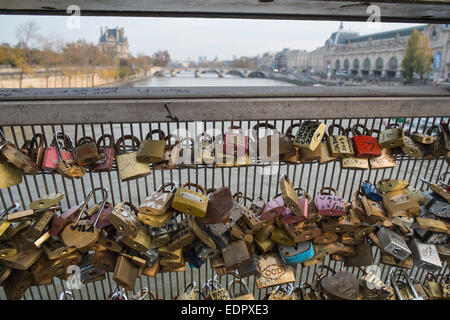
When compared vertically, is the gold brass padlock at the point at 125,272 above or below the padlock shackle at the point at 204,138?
below

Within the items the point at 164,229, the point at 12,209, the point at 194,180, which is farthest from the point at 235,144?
the point at 194,180

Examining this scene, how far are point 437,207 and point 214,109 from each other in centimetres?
201

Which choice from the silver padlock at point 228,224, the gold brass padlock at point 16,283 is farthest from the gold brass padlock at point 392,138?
the gold brass padlock at point 16,283

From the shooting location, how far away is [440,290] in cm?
275

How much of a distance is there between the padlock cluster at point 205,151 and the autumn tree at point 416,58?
24741 millimetres

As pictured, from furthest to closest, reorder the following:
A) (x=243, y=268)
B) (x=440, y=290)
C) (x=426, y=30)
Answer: (x=426, y=30) → (x=440, y=290) → (x=243, y=268)

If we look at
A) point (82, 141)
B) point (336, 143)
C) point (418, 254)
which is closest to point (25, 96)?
point (82, 141)

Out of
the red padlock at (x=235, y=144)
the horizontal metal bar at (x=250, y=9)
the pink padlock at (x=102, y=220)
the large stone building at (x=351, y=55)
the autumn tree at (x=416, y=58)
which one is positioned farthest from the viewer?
the autumn tree at (x=416, y=58)

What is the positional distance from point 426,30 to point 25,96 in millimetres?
46151

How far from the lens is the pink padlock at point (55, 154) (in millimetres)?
1896

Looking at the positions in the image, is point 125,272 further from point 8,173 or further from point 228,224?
point 8,173

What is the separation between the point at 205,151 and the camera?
2.04 meters

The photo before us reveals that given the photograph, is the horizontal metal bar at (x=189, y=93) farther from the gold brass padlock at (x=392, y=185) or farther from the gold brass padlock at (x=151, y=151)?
the gold brass padlock at (x=392, y=185)
